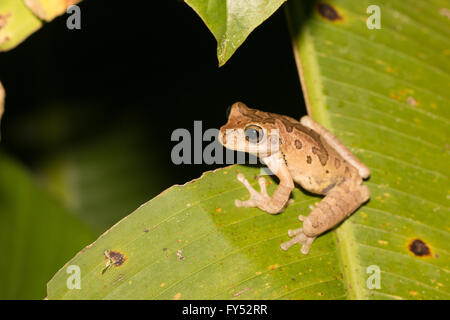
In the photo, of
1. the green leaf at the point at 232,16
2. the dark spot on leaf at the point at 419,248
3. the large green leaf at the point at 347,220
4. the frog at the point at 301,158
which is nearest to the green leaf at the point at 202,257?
the large green leaf at the point at 347,220

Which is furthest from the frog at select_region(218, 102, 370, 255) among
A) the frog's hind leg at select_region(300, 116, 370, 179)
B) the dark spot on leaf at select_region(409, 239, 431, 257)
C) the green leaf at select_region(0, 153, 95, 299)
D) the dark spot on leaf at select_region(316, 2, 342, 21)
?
the green leaf at select_region(0, 153, 95, 299)

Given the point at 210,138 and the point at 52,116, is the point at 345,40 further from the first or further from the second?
the point at 52,116

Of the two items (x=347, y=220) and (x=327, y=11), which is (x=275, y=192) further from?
(x=327, y=11)

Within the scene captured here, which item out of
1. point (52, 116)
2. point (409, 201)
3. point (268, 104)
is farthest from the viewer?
point (52, 116)

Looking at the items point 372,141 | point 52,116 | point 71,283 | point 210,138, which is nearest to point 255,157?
point 210,138

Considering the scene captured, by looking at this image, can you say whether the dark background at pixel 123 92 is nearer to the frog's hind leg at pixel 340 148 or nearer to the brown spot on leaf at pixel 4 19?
the frog's hind leg at pixel 340 148

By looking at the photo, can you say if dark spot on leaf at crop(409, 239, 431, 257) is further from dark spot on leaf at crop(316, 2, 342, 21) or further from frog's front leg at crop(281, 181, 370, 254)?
dark spot on leaf at crop(316, 2, 342, 21)

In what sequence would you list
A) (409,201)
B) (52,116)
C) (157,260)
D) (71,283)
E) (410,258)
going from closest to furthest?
(71,283) → (157,260) → (410,258) → (409,201) → (52,116)

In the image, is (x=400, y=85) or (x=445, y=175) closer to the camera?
(x=445, y=175)
